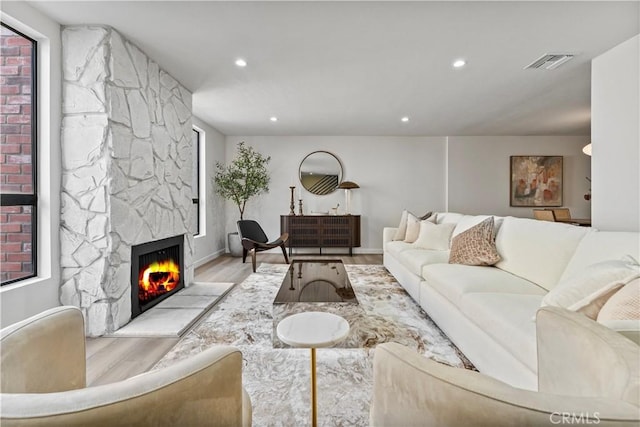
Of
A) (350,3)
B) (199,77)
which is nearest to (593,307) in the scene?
(350,3)

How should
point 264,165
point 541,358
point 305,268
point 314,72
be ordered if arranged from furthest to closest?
point 264,165 → point 305,268 → point 314,72 → point 541,358

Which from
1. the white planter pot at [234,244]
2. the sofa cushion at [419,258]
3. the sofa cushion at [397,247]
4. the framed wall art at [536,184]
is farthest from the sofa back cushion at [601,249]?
the white planter pot at [234,244]

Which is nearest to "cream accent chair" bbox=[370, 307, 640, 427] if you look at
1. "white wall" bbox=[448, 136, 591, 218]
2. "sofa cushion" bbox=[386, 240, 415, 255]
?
"sofa cushion" bbox=[386, 240, 415, 255]

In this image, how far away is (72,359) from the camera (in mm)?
1066

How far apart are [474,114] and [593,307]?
4.09 m

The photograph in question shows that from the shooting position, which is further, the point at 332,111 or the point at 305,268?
the point at 332,111

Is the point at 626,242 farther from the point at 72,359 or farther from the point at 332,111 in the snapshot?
the point at 332,111

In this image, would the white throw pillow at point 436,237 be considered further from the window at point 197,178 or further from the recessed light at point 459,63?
the window at point 197,178

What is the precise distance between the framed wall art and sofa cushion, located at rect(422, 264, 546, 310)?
15.0ft

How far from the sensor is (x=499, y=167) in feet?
20.8

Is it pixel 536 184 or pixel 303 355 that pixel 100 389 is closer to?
pixel 303 355

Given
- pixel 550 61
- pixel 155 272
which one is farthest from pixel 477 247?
pixel 155 272

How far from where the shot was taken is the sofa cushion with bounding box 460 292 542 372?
1452mm

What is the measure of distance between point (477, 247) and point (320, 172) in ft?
13.1
